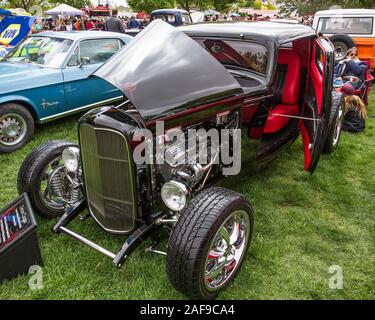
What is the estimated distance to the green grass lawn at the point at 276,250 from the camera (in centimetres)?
262

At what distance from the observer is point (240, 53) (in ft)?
12.8

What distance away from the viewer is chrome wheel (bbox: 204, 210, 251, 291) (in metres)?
2.44

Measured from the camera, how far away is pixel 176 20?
53.0 ft

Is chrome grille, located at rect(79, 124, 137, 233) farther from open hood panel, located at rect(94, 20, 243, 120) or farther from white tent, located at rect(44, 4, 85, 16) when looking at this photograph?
white tent, located at rect(44, 4, 85, 16)

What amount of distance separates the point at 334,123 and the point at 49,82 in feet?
13.9

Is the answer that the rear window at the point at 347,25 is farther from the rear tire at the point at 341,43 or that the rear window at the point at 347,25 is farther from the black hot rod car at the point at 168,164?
the black hot rod car at the point at 168,164

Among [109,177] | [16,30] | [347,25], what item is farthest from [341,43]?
[16,30]

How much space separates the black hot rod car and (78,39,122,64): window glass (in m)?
3.33

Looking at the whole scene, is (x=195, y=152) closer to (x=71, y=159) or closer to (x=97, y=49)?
(x=71, y=159)

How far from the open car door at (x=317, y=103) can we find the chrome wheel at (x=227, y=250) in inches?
48.7

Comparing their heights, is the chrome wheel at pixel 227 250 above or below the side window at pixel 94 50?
below

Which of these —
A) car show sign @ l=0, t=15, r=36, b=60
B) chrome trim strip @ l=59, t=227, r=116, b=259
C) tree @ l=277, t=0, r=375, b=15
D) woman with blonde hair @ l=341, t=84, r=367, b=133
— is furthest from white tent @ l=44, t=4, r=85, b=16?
chrome trim strip @ l=59, t=227, r=116, b=259

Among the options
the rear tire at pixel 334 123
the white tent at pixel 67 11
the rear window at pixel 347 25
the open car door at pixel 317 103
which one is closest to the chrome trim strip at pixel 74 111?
the open car door at pixel 317 103

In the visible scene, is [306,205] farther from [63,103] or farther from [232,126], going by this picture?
[63,103]
